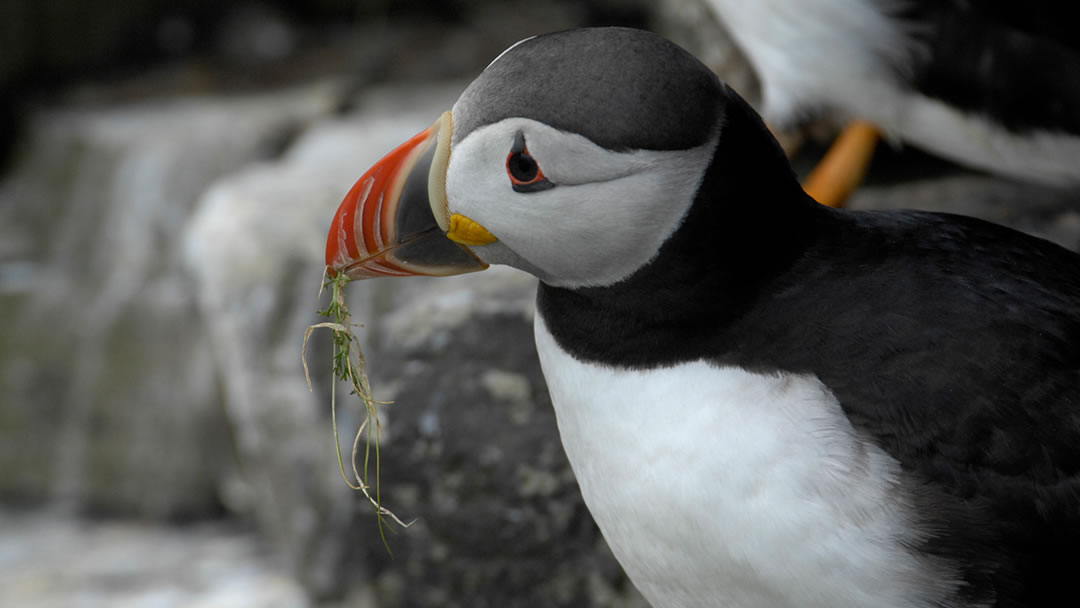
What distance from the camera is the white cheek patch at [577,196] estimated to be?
124cm

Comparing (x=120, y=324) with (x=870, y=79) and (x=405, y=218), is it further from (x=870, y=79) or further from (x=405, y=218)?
(x=405, y=218)

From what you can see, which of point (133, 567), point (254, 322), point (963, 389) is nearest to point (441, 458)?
point (254, 322)

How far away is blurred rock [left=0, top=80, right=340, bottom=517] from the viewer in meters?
4.34

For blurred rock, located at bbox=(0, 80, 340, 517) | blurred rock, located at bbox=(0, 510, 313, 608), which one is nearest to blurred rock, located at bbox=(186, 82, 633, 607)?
blurred rock, located at bbox=(0, 510, 313, 608)

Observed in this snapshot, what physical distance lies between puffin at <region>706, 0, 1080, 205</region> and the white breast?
112cm

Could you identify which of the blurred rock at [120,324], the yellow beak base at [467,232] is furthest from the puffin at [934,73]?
the blurred rock at [120,324]

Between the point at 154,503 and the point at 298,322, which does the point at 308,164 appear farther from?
the point at 154,503

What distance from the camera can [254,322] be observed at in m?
2.86

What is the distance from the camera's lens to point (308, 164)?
3602 millimetres

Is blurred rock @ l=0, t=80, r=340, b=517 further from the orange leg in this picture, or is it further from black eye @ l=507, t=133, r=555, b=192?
black eye @ l=507, t=133, r=555, b=192

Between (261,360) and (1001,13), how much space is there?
70.1 inches

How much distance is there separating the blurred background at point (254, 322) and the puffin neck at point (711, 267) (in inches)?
34.0

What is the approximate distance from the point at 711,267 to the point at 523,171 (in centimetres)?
24

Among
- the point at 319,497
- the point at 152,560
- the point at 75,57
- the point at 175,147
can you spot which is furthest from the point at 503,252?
the point at 75,57
